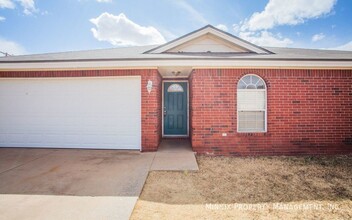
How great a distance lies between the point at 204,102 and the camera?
655 centimetres

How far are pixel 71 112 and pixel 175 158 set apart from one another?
437cm

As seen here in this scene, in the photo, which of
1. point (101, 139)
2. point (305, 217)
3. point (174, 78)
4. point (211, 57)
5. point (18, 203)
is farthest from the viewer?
point (174, 78)

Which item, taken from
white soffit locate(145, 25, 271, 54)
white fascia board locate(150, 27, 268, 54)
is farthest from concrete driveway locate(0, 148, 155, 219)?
white soffit locate(145, 25, 271, 54)

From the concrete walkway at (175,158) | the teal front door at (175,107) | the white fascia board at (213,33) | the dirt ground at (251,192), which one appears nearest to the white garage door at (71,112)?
the concrete walkway at (175,158)

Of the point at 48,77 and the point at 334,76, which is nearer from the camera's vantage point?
the point at 334,76

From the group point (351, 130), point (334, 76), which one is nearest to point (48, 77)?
Result: point (334, 76)

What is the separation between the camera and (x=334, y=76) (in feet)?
21.4

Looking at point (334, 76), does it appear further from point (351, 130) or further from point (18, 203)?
point (18, 203)

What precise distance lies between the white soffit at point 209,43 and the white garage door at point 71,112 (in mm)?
2063

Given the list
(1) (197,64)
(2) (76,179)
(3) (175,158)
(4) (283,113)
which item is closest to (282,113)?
(4) (283,113)

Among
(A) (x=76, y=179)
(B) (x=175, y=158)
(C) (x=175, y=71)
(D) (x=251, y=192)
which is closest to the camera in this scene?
(D) (x=251, y=192)

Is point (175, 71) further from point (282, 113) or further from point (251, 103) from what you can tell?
point (282, 113)

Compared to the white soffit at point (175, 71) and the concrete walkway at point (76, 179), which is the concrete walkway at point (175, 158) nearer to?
the concrete walkway at point (76, 179)

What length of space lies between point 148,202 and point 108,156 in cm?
322
